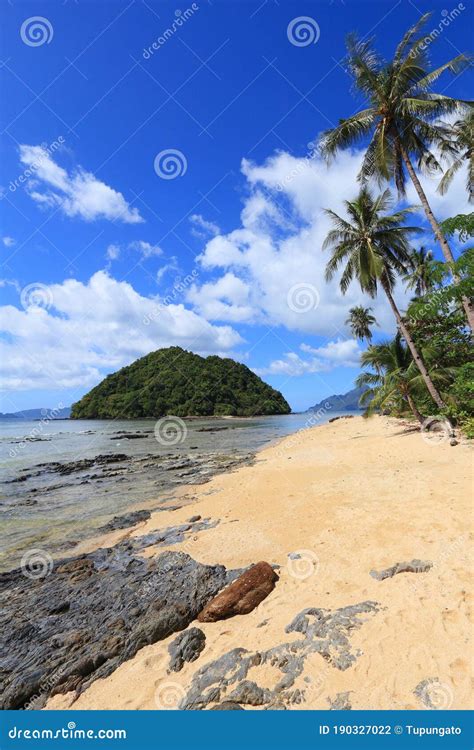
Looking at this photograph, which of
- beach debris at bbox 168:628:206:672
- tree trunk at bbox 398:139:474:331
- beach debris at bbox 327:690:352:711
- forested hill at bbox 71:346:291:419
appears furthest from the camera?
forested hill at bbox 71:346:291:419

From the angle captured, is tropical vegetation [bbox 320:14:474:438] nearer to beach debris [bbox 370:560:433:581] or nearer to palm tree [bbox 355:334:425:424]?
palm tree [bbox 355:334:425:424]

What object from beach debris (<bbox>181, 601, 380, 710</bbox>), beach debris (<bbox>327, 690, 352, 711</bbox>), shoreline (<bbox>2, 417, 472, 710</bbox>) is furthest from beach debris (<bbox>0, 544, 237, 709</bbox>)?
beach debris (<bbox>327, 690, 352, 711</bbox>)

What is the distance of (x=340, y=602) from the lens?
176 inches

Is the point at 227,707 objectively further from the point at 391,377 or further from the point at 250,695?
the point at 391,377

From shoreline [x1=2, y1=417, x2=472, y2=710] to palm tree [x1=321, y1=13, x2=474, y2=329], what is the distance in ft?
31.3

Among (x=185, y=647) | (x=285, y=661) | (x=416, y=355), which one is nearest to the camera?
(x=285, y=661)

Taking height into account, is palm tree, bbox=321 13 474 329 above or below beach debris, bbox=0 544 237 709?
above

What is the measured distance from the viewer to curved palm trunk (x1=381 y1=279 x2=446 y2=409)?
1595 cm

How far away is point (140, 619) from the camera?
501 cm

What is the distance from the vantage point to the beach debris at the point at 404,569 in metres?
4.79

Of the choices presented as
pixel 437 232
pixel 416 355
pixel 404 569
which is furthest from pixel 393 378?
pixel 404 569

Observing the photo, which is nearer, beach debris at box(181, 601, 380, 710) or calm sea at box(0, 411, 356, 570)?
→ beach debris at box(181, 601, 380, 710)

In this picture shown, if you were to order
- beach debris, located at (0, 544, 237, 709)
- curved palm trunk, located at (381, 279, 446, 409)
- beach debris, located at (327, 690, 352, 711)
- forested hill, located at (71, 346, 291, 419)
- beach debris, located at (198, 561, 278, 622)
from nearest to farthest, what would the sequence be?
1. beach debris, located at (327, 690, 352, 711)
2. beach debris, located at (0, 544, 237, 709)
3. beach debris, located at (198, 561, 278, 622)
4. curved palm trunk, located at (381, 279, 446, 409)
5. forested hill, located at (71, 346, 291, 419)

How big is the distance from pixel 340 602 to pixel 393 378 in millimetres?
16926
